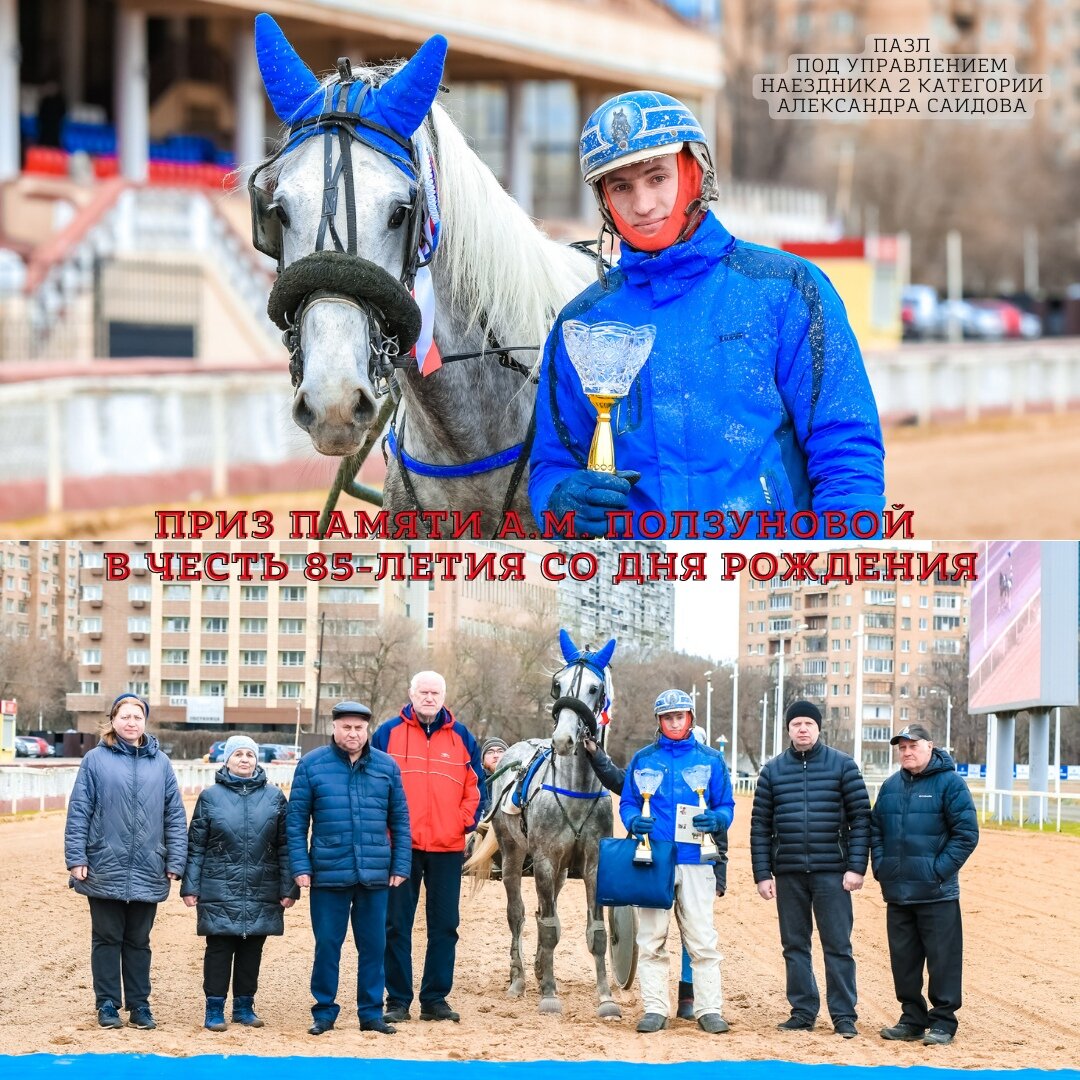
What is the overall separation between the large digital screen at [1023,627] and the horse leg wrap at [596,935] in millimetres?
1598

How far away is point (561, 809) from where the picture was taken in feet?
23.9

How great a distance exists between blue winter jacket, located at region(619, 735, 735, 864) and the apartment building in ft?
1.89

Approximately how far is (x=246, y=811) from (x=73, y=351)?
1811 cm

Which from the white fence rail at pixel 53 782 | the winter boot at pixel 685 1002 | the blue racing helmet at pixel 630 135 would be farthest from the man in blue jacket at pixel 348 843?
the blue racing helmet at pixel 630 135

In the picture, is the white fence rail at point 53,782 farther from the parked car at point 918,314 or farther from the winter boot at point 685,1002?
the parked car at point 918,314

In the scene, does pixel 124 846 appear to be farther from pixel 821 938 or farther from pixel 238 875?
pixel 821 938

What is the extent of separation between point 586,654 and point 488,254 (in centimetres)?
219

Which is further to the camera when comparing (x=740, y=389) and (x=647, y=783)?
(x=647, y=783)

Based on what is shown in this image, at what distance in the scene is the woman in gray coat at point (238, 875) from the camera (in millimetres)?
6496

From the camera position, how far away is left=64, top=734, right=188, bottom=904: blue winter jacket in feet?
21.1

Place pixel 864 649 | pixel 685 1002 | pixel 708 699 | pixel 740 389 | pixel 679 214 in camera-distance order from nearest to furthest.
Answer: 1. pixel 740 389
2. pixel 679 214
3. pixel 685 1002
4. pixel 864 649
5. pixel 708 699

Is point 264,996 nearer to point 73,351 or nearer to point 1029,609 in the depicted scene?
point 1029,609

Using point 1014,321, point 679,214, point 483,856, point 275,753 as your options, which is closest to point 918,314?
point 1014,321

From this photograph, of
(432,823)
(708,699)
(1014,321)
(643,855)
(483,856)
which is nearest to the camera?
(643,855)
